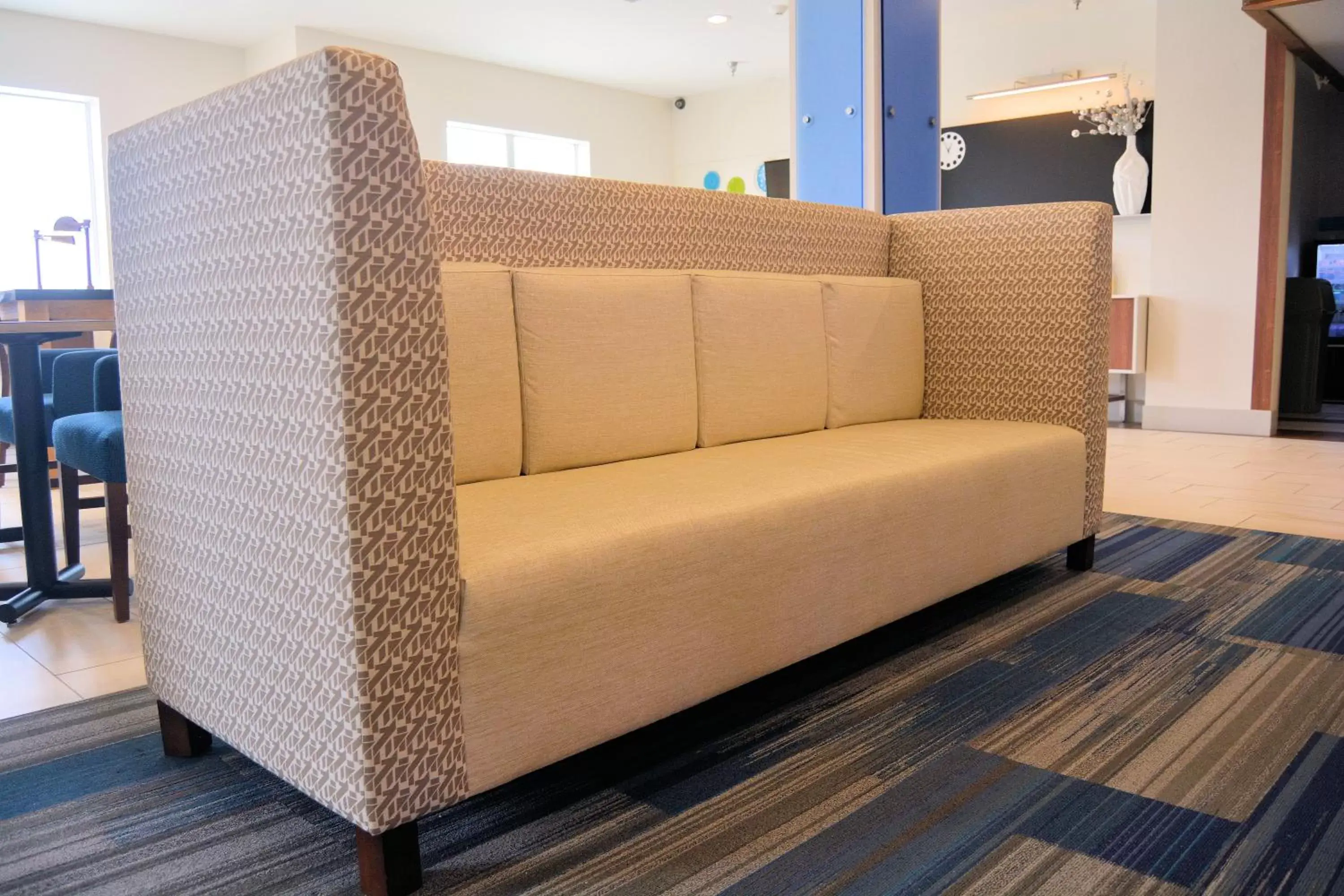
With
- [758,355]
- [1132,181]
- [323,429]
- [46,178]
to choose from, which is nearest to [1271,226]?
[1132,181]

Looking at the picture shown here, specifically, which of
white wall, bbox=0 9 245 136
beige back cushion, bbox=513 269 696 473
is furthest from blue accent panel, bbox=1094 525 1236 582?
white wall, bbox=0 9 245 136

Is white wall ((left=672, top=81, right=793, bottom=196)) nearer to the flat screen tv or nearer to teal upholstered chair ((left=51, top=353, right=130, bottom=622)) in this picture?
the flat screen tv

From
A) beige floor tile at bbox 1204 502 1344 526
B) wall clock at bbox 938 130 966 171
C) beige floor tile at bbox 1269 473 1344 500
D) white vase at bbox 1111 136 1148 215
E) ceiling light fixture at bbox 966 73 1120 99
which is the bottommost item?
beige floor tile at bbox 1204 502 1344 526

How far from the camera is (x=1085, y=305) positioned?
2398 mm

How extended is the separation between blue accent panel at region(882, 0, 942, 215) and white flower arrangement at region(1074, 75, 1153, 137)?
86.3 inches

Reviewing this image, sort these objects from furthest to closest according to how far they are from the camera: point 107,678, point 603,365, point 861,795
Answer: point 107,678 < point 603,365 < point 861,795

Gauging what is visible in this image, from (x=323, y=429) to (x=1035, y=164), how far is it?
266 inches

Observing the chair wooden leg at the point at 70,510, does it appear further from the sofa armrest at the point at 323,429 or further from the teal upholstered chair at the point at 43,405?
the sofa armrest at the point at 323,429

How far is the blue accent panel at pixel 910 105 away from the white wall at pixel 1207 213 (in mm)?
1660

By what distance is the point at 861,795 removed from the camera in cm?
134

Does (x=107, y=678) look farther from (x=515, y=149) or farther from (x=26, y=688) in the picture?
(x=515, y=149)

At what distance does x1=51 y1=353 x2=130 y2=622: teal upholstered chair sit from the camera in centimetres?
214

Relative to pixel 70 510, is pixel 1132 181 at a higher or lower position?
higher

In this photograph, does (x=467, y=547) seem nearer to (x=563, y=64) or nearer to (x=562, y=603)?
(x=562, y=603)
